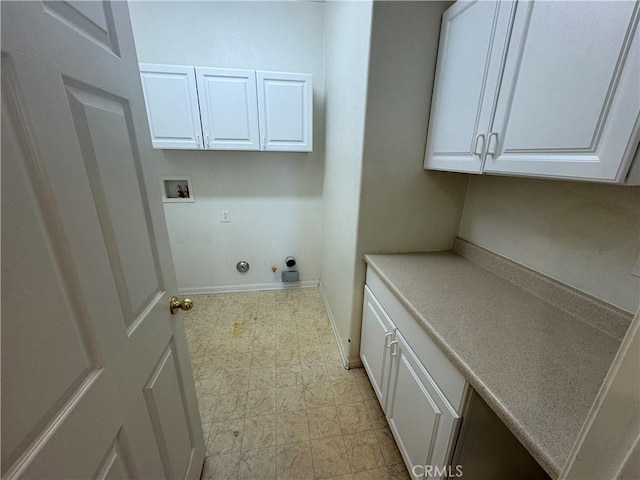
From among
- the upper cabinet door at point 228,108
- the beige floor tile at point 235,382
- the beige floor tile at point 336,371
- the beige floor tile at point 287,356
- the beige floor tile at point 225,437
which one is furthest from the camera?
the upper cabinet door at point 228,108

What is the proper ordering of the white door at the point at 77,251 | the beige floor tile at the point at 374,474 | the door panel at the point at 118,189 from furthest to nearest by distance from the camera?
1. the beige floor tile at the point at 374,474
2. the door panel at the point at 118,189
3. the white door at the point at 77,251

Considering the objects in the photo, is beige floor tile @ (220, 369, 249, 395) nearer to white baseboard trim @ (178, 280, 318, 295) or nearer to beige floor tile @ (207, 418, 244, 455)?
beige floor tile @ (207, 418, 244, 455)

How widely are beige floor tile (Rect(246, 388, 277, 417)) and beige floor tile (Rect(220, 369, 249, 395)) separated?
0.27ft

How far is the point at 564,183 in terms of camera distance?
104cm

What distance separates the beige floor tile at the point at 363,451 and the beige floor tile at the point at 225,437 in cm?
59

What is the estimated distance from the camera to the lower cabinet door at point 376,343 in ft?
4.47

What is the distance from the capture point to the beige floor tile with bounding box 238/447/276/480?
1246mm

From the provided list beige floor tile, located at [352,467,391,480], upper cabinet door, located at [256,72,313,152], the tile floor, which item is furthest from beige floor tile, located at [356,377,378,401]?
upper cabinet door, located at [256,72,313,152]

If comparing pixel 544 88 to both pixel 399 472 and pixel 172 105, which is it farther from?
pixel 172 105

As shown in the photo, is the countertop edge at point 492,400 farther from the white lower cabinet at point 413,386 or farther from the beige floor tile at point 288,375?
the beige floor tile at point 288,375

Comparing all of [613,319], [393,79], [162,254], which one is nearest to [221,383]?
[162,254]

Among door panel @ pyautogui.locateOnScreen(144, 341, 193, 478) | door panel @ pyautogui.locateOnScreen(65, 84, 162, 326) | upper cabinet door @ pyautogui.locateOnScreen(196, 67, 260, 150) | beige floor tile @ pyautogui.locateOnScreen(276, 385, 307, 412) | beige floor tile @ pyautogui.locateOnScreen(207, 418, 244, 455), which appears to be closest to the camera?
door panel @ pyautogui.locateOnScreen(65, 84, 162, 326)

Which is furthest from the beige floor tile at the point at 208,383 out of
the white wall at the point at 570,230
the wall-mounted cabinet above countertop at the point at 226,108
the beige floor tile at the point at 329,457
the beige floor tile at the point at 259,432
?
the white wall at the point at 570,230

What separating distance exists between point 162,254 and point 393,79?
1.35 metres
